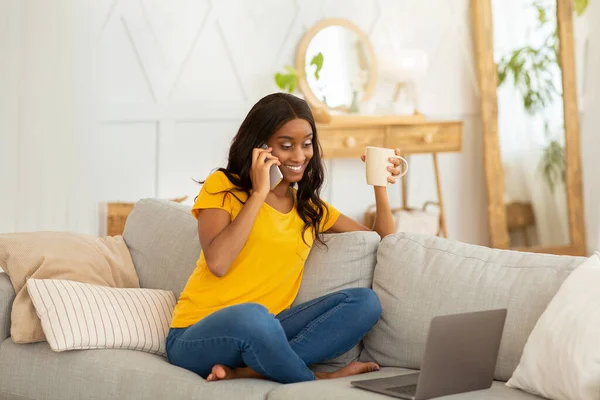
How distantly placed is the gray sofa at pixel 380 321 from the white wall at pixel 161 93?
143cm

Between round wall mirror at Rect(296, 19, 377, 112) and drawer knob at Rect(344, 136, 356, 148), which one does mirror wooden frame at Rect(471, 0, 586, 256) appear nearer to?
round wall mirror at Rect(296, 19, 377, 112)

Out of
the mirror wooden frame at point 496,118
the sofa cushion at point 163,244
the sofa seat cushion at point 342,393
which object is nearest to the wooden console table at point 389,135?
the mirror wooden frame at point 496,118

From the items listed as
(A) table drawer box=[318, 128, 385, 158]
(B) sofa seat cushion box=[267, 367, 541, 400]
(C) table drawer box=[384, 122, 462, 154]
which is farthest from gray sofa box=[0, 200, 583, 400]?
(C) table drawer box=[384, 122, 462, 154]

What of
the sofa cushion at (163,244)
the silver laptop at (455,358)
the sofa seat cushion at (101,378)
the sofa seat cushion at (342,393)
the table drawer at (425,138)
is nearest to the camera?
the silver laptop at (455,358)

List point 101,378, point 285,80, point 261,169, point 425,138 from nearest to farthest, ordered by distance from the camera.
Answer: point 101,378 → point 261,169 → point 285,80 → point 425,138

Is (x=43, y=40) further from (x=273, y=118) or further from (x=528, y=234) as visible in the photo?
(x=528, y=234)

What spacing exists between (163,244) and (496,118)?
314cm

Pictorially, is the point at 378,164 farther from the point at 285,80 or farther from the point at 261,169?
the point at 285,80

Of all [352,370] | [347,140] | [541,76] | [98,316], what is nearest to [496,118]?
[541,76]

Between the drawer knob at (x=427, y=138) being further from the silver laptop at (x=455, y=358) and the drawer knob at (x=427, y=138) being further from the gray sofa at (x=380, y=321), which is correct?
the silver laptop at (x=455, y=358)

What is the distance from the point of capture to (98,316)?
2.55 m

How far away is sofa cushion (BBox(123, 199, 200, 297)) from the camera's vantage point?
285cm

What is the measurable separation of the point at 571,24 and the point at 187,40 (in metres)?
2.37

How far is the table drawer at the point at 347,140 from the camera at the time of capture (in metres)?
4.81
